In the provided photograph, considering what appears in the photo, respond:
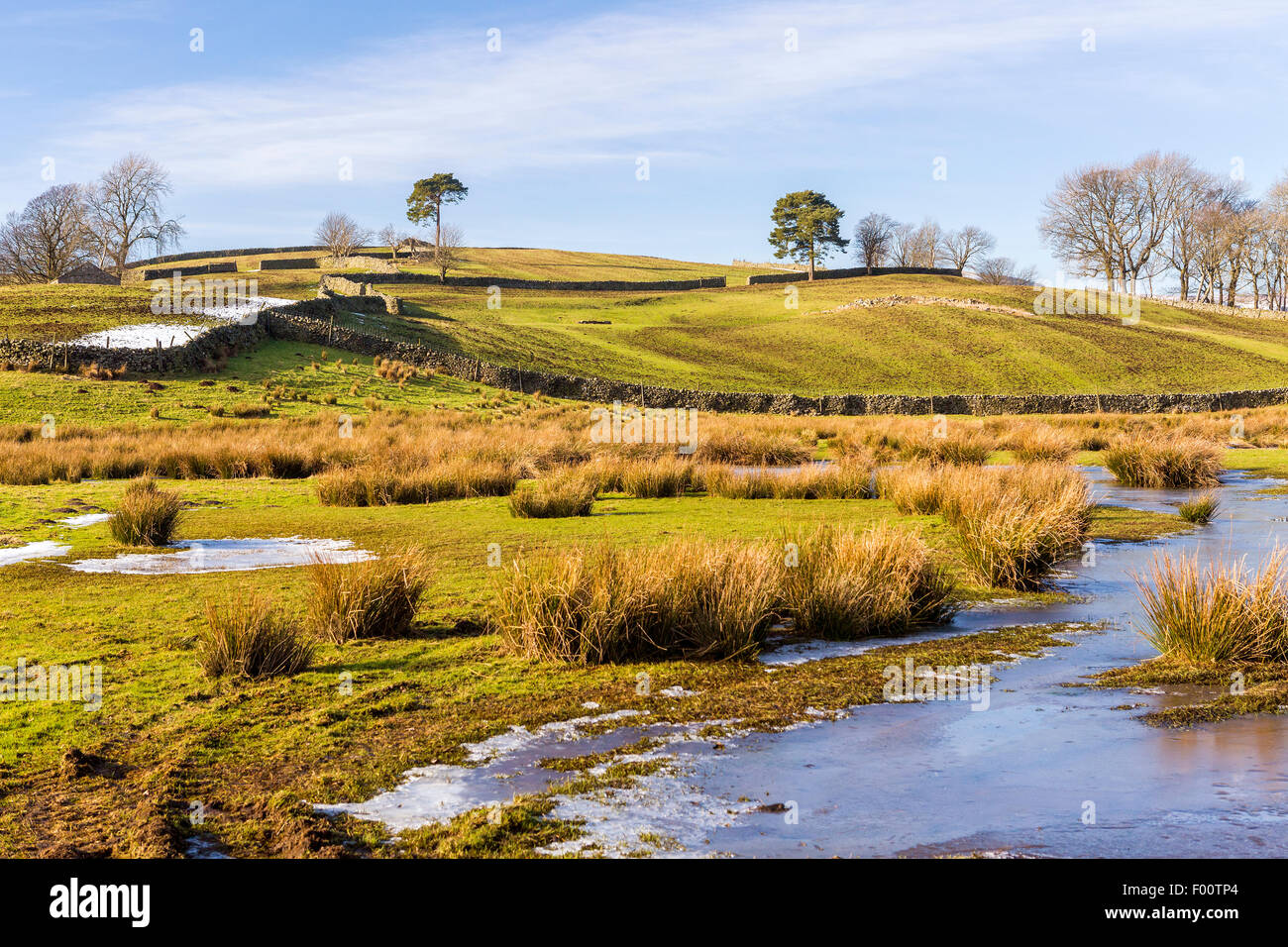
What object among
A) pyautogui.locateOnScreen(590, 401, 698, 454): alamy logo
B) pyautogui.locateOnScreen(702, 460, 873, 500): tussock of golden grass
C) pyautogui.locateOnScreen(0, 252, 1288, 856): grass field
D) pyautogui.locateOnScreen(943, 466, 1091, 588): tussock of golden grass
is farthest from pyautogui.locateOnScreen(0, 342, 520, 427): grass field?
pyautogui.locateOnScreen(943, 466, 1091, 588): tussock of golden grass

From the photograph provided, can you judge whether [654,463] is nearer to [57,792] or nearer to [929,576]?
[929,576]

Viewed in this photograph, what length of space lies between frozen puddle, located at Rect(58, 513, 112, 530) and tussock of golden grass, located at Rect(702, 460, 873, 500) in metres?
10.9

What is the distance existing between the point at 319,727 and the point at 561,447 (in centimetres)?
1860

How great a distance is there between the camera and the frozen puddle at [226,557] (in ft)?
41.0

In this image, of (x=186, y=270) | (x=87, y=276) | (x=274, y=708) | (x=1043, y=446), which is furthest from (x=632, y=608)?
(x=186, y=270)

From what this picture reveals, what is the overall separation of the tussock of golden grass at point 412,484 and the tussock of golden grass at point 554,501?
300 cm

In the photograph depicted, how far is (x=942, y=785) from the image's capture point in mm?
5695

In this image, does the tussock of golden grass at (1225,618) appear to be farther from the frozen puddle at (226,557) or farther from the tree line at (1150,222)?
the tree line at (1150,222)

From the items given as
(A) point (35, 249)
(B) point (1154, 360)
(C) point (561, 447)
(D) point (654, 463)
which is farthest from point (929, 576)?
(A) point (35, 249)

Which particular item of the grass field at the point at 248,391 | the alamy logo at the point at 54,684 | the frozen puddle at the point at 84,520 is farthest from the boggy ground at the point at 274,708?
the grass field at the point at 248,391

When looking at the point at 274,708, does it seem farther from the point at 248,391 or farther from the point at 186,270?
the point at 186,270

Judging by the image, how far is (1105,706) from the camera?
23.5ft

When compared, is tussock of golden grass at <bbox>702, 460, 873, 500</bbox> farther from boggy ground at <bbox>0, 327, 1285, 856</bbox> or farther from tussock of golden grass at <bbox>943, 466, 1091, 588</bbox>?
tussock of golden grass at <bbox>943, 466, 1091, 588</bbox>
